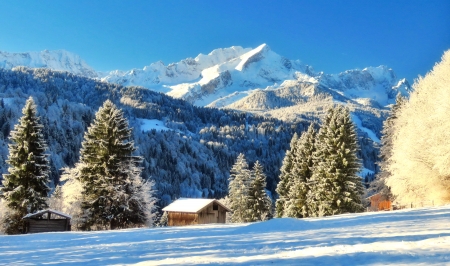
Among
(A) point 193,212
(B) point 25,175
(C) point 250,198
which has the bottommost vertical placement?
(A) point 193,212

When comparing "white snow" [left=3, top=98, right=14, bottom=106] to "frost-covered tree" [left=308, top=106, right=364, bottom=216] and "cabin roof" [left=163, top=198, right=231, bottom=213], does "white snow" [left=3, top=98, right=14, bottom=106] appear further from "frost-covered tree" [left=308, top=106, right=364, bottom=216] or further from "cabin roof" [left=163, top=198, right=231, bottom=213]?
"frost-covered tree" [left=308, top=106, right=364, bottom=216]

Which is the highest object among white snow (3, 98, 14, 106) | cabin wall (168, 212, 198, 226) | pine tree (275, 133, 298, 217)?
white snow (3, 98, 14, 106)

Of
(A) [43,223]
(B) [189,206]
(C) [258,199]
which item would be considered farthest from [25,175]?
(C) [258,199]

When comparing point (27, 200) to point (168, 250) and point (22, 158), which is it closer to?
point (22, 158)

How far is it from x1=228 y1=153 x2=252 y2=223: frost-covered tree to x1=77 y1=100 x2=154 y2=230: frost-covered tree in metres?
20.3

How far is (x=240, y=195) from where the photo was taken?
5428 centimetres

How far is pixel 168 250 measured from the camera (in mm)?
13602

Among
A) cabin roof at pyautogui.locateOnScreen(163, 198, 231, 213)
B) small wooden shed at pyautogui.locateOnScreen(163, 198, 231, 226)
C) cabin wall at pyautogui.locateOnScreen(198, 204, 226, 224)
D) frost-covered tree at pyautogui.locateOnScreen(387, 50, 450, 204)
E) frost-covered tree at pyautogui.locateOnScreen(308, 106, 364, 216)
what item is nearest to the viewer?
frost-covered tree at pyautogui.locateOnScreen(387, 50, 450, 204)

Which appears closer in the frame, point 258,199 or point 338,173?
point 338,173

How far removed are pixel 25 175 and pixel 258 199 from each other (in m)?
30.5

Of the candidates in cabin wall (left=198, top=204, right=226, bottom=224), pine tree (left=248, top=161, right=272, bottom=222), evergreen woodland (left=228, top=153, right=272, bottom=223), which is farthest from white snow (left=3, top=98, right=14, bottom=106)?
pine tree (left=248, top=161, right=272, bottom=222)

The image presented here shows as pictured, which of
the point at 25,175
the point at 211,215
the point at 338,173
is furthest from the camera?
the point at 211,215

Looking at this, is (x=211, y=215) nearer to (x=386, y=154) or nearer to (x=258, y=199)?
(x=258, y=199)

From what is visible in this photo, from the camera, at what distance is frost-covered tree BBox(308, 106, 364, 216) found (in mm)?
37062
